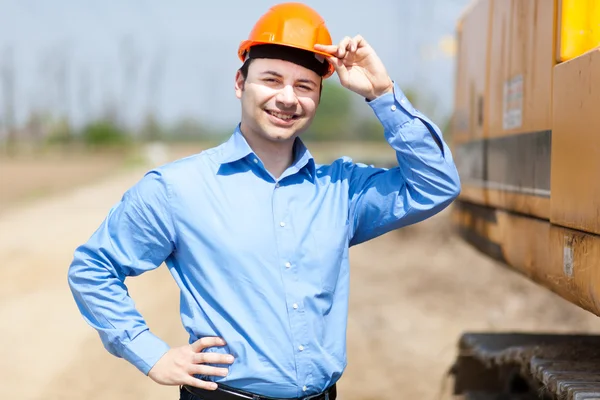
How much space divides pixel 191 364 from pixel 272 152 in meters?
0.79

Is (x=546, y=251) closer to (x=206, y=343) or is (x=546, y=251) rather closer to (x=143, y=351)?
(x=206, y=343)

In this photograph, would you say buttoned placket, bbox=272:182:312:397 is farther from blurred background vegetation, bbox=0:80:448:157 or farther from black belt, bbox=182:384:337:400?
blurred background vegetation, bbox=0:80:448:157

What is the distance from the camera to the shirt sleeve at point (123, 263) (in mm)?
2832

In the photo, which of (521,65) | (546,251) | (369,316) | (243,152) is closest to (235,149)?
(243,152)

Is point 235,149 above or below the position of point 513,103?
below

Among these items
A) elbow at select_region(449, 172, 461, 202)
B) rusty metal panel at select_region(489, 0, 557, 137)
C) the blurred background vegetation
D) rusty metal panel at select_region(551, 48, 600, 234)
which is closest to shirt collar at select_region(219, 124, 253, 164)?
elbow at select_region(449, 172, 461, 202)

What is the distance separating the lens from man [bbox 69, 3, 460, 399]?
2836mm

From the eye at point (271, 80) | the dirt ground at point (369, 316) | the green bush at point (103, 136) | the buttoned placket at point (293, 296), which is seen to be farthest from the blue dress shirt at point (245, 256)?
the green bush at point (103, 136)

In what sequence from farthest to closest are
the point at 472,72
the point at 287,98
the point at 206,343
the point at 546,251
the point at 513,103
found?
the point at 472,72, the point at 513,103, the point at 546,251, the point at 287,98, the point at 206,343

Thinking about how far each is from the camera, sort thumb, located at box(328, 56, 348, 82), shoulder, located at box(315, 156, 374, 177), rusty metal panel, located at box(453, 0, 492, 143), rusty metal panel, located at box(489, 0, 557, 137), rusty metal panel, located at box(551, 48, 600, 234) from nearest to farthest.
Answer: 1. rusty metal panel, located at box(551, 48, 600, 234)
2. thumb, located at box(328, 56, 348, 82)
3. shoulder, located at box(315, 156, 374, 177)
4. rusty metal panel, located at box(489, 0, 557, 137)
5. rusty metal panel, located at box(453, 0, 492, 143)

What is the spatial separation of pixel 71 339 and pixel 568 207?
260 inches

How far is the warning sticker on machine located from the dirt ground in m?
2.39

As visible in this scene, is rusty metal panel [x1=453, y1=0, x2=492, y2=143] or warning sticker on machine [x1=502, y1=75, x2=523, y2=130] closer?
warning sticker on machine [x1=502, y1=75, x2=523, y2=130]

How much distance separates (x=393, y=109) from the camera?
9.61ft
